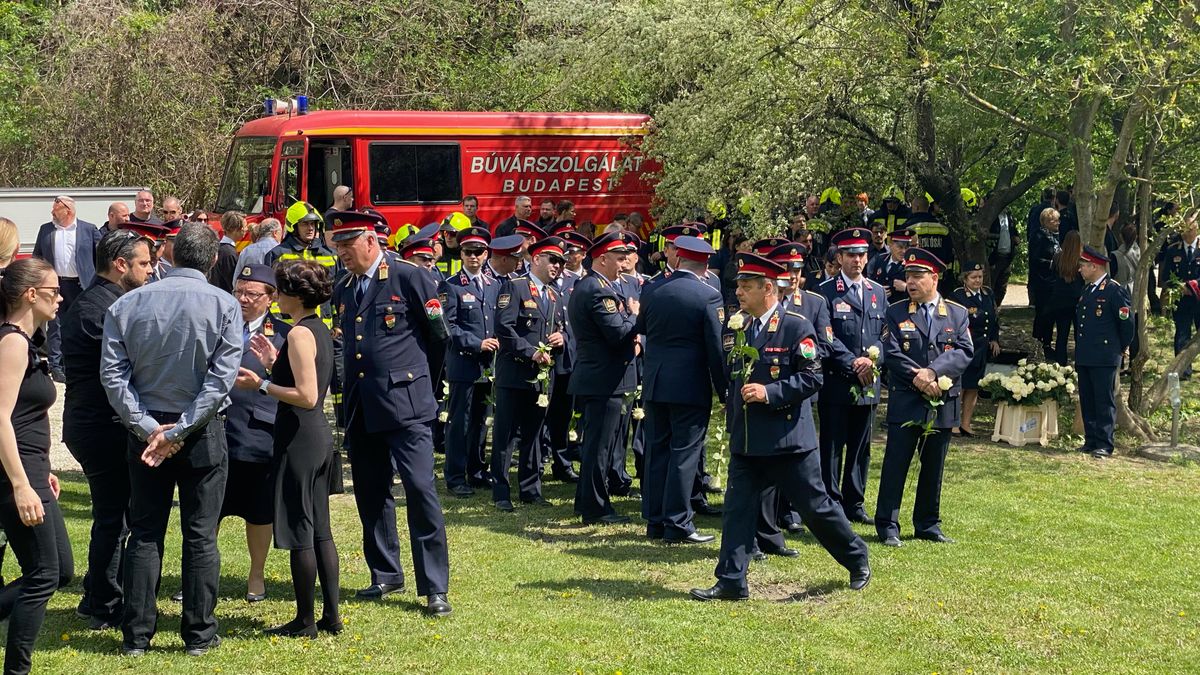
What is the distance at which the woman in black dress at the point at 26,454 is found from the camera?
5.24 metres

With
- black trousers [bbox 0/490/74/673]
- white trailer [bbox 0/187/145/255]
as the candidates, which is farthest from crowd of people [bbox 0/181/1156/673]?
white trailer [bbox 0/187/145/255]

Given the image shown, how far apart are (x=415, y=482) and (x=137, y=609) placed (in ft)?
4.84

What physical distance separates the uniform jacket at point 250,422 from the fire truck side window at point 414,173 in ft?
34.7

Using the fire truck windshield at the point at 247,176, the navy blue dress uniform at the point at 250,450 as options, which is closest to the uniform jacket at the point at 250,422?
the navy blue dress uniform at the point at 250,450

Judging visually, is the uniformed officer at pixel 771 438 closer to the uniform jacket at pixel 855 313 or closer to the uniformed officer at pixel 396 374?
the uniformed officer at pixel 396 374

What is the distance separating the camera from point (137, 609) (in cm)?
602

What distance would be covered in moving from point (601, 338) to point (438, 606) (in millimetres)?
2644

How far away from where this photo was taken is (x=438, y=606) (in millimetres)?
6715

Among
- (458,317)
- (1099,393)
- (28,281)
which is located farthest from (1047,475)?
(28,281)

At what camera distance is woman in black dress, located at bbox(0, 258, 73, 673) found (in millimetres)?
5242

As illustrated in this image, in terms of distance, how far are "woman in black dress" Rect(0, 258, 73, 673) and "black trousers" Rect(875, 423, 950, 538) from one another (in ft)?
16.4

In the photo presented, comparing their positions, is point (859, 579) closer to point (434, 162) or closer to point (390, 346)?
point (390, 346)

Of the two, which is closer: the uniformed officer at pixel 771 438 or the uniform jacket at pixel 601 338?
the uniformed officer at pixel 771 438

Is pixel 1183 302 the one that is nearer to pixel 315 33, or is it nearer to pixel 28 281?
pixel 28 281
